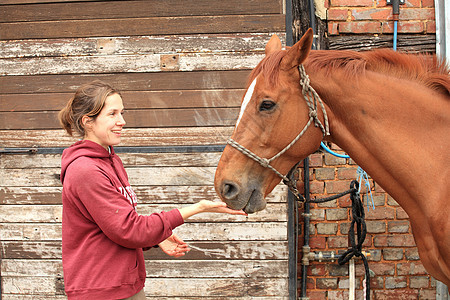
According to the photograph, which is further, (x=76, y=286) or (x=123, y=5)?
(x=123, y=5)

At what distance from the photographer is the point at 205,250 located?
3061 mm

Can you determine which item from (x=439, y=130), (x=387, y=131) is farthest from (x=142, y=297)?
(x=439, y=130)

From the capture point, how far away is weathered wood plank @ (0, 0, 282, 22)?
3.00m

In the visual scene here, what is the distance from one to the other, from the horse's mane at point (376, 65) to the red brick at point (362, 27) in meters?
1.20

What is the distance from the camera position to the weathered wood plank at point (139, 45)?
3.01m

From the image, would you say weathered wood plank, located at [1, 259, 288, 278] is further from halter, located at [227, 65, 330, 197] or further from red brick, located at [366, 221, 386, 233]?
halter, located at [227, 65, 330, 197]

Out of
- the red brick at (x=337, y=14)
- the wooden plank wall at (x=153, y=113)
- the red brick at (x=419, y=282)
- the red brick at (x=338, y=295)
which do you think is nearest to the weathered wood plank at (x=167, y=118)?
the wooden plank wall at (x=153, y=113)

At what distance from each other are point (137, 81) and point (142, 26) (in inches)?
16.4

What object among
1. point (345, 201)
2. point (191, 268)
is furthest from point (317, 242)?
point (191, 268)

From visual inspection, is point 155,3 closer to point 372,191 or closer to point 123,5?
point 123,5

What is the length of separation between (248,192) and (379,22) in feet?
6.44

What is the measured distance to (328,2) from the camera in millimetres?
3051

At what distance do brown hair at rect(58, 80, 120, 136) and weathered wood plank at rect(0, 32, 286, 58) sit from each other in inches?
50.5

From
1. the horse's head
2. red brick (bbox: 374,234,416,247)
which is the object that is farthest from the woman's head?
red brick (bbox: 374,234,416,247)
